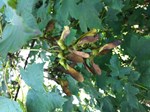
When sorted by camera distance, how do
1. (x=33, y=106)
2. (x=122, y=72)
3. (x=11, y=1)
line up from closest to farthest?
(x=33, y=106) → (x=11, y=1) → (x=122, y=72)

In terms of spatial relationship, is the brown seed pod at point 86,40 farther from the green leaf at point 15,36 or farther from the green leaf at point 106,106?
the green leaf at point 106,106

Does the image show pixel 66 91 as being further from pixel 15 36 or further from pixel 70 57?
pixel 15 36

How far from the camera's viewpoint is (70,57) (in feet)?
2.26

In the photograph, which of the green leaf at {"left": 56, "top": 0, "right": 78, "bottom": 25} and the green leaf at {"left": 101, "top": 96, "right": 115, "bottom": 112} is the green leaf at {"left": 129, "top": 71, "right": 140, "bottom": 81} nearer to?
the green leaf at {"left": 101, "top": 96, "right": 115, "bottom": 112}

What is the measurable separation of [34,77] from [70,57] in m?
0.10

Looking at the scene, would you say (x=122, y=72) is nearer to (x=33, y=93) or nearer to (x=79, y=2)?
(x=79, y=2)

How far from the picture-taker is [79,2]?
0.92 meters

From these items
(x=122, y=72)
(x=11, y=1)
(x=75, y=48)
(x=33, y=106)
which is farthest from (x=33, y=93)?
(x=122, y=72)

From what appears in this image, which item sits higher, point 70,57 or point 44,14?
point 44,14

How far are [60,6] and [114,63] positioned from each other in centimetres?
23

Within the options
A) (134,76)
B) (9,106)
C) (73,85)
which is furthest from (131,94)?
(9,106)

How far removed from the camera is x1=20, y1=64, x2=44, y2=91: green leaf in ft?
2.08

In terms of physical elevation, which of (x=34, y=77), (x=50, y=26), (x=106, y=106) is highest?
(x=50, y=26)

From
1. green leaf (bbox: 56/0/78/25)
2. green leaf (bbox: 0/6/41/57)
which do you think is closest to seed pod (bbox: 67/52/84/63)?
green leaf (bbox: 0/6/41/57)
